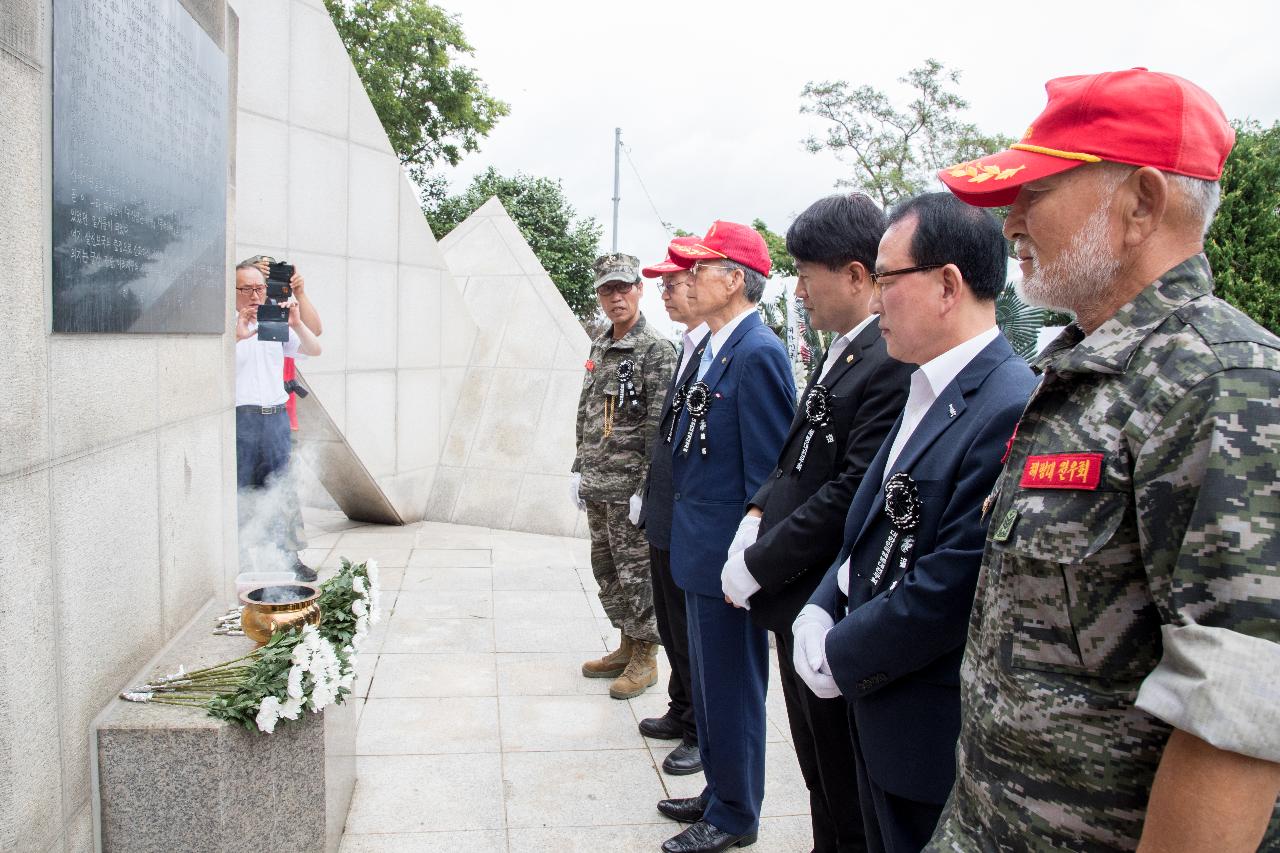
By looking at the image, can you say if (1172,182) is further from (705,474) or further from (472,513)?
(472,513)

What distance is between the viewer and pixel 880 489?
203 cm

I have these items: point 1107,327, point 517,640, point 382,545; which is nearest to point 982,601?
point 1107,327

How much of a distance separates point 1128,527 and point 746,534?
1.63m

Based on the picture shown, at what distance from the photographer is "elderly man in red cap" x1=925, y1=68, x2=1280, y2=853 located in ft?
3.39

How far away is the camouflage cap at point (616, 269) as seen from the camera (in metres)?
4.78

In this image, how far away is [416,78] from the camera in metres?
24.0

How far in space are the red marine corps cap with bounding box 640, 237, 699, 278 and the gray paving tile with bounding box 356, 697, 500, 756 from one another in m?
2.11

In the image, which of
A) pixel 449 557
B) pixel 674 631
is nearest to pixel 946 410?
pixel 674 631

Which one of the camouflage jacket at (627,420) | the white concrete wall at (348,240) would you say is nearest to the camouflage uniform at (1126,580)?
the camouflage jacket at (627,420)

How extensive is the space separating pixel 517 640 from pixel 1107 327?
170 inches

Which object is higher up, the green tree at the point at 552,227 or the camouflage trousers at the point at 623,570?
the green tree at the point at 552,227

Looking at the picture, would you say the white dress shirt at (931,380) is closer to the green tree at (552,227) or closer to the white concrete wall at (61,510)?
the white concrete wall at (61,510)

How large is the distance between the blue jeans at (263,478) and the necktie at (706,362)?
9.81 feet

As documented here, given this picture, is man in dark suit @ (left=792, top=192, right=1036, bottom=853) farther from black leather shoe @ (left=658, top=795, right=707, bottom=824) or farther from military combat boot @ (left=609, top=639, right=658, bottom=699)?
military combat boot @ (left=609, top=639, right=658, bottom=699)
